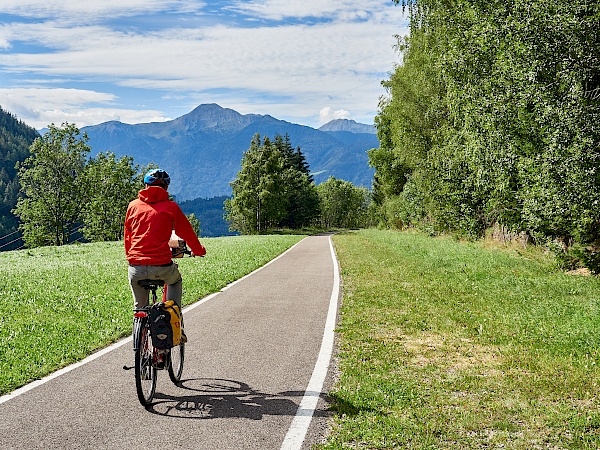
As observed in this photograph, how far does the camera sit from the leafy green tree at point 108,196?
68.7 metres

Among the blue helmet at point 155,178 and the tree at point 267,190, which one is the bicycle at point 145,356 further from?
the tree at point 267,190

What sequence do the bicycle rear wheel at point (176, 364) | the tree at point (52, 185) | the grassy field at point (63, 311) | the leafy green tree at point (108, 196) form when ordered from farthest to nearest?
the leafy green tree at point (108, 196)
the tree at point (52, 185)
the grassy field at point (63, 311)
the bicycle rear wheel at point (176, 364)

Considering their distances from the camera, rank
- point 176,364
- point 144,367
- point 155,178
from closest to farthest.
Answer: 1. point 144,367
2. point 155,178
3. point 176,364

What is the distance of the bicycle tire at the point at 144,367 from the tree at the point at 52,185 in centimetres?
6250

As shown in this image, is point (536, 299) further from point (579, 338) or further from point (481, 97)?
point (481, 97)

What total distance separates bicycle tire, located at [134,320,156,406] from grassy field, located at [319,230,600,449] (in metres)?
1.90

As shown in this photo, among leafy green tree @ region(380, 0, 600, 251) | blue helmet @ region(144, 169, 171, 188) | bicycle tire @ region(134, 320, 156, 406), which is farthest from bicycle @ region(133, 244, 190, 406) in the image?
leafy green tree @ region(380, 0, 600, 251)

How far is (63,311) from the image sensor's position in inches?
408

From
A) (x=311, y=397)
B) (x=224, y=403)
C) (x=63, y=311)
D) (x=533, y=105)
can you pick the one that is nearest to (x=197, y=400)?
(x=224, y=403)

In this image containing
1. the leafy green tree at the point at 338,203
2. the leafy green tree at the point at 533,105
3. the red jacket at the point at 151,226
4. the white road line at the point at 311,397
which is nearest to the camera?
the white road line at the point at 311,397

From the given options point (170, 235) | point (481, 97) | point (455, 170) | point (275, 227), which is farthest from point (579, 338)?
point (275, 227)

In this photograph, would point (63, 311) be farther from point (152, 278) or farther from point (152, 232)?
point (152, 232)

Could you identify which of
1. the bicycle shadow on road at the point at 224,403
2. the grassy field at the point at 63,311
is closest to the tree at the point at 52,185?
the grassy field at the point at 63,311

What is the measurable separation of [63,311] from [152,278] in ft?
18.9
